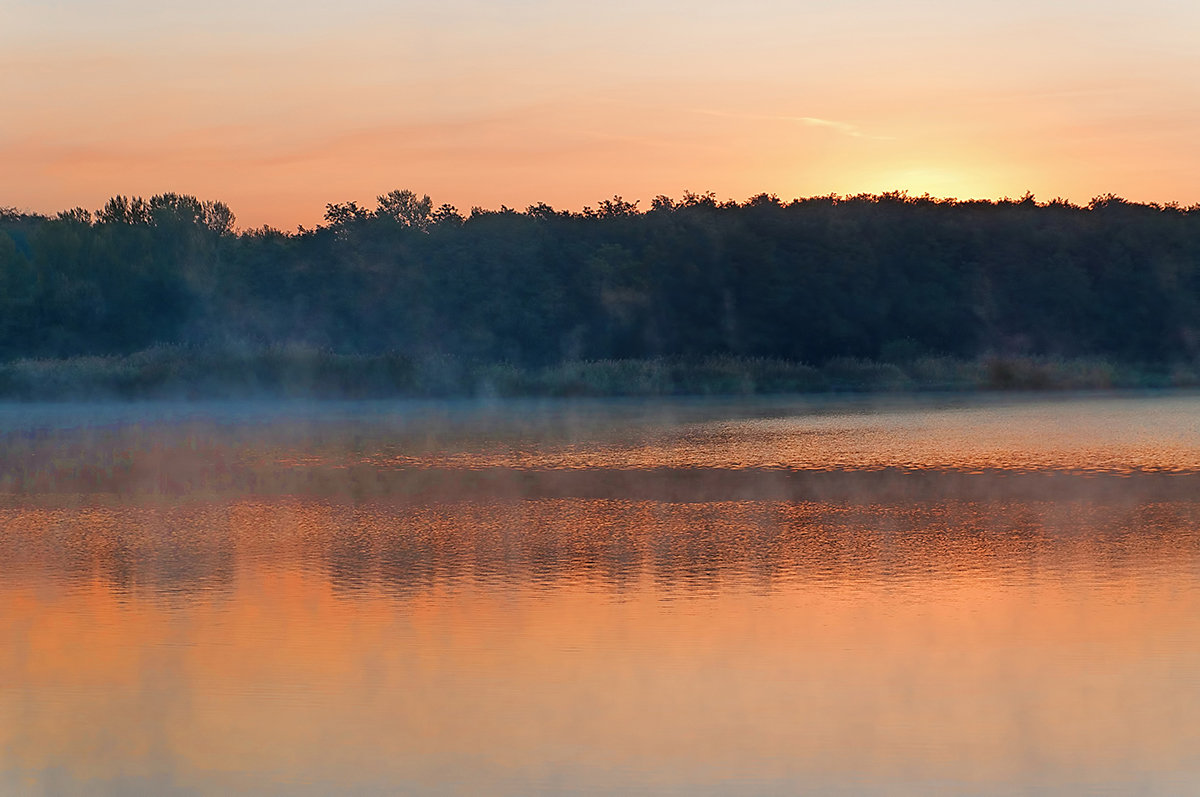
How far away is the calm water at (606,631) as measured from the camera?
657 cm

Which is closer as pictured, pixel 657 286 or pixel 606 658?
pixel 606 658

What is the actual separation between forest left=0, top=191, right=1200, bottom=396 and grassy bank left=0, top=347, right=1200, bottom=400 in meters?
2.47

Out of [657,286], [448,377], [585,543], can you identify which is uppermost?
[657,286]

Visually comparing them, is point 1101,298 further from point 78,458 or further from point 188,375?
point 78,458

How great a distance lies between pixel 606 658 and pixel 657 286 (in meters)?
52.5

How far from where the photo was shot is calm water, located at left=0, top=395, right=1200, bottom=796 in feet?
21.6

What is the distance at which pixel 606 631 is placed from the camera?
9.25 meters

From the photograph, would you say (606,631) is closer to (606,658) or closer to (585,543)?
(606,658)

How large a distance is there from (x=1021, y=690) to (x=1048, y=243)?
6348 cm

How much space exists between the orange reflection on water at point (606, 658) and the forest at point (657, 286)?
3897 cm

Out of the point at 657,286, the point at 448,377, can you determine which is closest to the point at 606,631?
the point at 448,377

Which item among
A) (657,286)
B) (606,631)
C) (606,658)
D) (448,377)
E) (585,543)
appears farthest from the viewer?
(657,286)

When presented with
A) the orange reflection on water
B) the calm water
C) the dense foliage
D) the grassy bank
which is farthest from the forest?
the orange reflection on water

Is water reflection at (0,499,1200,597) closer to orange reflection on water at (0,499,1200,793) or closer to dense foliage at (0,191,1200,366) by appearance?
orange reflection on water at (0,499,1200,793)
